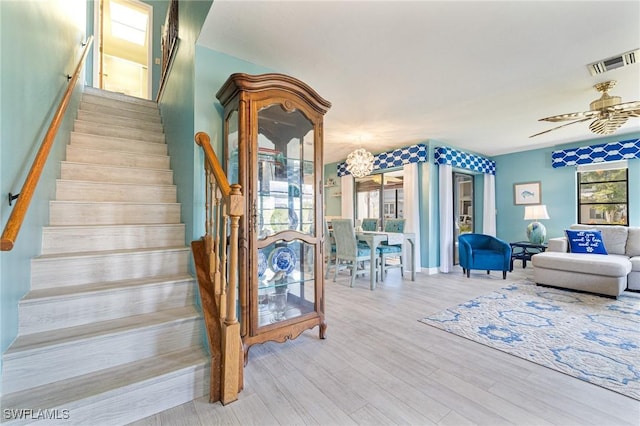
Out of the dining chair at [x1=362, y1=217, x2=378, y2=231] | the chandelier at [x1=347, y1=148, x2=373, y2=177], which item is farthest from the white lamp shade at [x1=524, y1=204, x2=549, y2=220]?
the chandelier at [x1=347, y1=148, x2=373, y2=177]

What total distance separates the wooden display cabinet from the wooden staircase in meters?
0.48

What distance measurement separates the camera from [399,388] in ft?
5.48

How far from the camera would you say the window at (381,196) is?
6.46 m

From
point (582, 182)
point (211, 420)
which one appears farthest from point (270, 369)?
point (582, 182)

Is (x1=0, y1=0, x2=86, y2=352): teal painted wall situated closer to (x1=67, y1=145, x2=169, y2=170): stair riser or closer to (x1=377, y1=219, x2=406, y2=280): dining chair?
(x1=67, y1=145, x2=169, y2=170): stair riser

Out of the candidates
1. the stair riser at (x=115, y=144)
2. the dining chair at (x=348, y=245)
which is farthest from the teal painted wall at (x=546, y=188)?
the stair riser at (x=115, y=144)

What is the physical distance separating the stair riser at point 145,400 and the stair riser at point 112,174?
6.08ft

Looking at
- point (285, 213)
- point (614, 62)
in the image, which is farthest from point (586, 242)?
point (285, 213)

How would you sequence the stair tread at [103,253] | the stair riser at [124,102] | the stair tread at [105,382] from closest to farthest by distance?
the stair tread at [105,382]
the stair tread at [103,253]
the stair riser at [124,102]

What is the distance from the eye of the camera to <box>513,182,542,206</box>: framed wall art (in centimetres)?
582

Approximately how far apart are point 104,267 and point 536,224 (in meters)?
6.81

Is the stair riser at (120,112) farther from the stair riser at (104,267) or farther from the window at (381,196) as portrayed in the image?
the window at (381,196)

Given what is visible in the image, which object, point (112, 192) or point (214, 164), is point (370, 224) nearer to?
point (214, 164)

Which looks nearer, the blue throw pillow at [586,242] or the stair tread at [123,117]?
the stair tread at [123,117]
